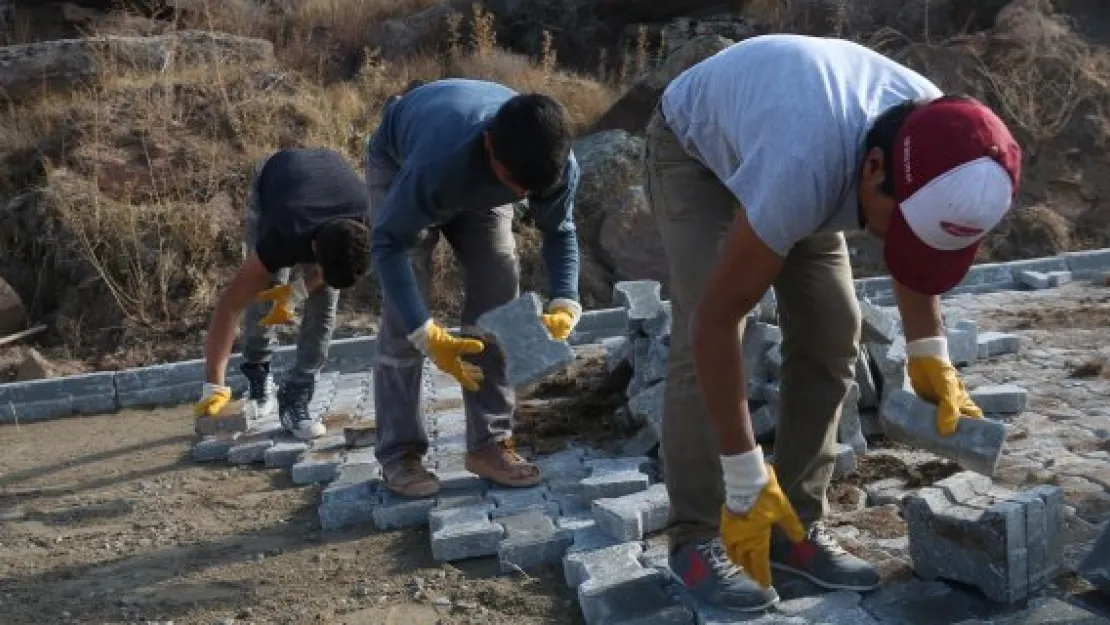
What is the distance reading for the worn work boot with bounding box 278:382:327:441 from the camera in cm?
570

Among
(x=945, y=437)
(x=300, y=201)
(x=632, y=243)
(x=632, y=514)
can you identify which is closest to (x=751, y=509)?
(x=945, y=437)

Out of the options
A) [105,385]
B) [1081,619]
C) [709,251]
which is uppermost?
[709,251]

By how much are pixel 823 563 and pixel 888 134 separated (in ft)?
4.34

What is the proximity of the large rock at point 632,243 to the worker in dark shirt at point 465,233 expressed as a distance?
4.27m

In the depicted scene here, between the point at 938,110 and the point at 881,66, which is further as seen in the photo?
the point at 881,66

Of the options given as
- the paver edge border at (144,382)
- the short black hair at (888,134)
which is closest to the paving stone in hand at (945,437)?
the short black hair at (888,134)

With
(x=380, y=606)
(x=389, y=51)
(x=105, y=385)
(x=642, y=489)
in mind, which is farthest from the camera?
(x=389, y=51)

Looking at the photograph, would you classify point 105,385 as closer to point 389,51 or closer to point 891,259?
point 891,259

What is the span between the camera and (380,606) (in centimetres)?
382

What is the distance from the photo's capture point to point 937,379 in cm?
325

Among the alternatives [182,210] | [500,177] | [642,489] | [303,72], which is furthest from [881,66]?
[303,72]

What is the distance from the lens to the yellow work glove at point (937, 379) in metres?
3.21

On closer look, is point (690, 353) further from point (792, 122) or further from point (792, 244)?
point (792, 122)

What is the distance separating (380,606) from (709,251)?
1.63m
